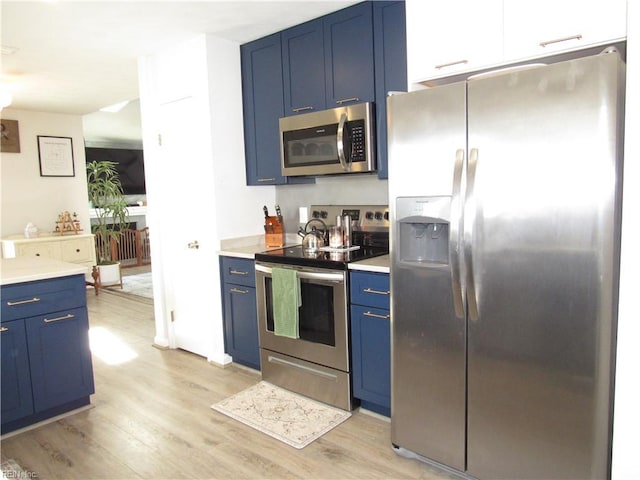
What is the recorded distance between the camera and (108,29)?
3.02 m

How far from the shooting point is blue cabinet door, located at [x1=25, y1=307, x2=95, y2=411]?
2535 millimetres

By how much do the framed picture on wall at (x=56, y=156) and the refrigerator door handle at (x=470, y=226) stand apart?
19.2 feet

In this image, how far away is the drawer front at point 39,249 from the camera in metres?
5.29

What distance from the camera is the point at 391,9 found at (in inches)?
102

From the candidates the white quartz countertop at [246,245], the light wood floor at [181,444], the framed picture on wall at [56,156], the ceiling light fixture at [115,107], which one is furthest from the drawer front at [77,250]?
the white quartz countertop at [246,245]

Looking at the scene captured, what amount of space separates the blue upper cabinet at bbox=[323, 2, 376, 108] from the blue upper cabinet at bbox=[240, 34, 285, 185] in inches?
18.0

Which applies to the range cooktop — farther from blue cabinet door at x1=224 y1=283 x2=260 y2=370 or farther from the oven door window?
blue cabinet door at x1=224 y1=283 x2=260 y2=370

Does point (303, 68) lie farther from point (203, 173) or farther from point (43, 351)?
point (43, 351)

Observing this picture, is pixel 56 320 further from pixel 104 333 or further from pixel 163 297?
pixel 104 333

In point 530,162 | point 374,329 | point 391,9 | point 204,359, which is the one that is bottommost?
point 204,359

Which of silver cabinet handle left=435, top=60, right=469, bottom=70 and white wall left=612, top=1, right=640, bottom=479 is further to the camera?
silver cabinet handle left=435, top=60, right=469, bottom=70

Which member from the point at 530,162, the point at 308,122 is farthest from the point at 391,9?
the point at 530,162

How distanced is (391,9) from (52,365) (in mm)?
2806

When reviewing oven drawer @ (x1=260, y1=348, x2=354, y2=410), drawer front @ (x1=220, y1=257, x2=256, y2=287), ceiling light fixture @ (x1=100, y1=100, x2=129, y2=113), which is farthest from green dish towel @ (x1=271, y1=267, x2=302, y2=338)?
ceiling light fixture @ (x1=100, y1=100, x2=129, y2=113)
